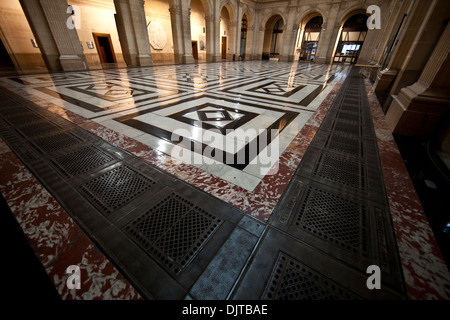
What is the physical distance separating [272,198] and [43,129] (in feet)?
10.3

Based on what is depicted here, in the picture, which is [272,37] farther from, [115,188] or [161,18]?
[115,188]

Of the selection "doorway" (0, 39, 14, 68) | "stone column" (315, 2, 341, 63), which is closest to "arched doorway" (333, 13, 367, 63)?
"stone column" (315, 2, 341, 63)

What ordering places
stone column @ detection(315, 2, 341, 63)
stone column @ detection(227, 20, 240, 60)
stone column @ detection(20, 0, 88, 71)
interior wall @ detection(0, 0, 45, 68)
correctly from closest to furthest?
stone column @ detection(20, 0, 88, 71) → interior wall @ detection(0, 0, 45, 68) → stone column @ detection(315, 2, 341, 63) → stone column @ detection(227, 20, 240, 60)

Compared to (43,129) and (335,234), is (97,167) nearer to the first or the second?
(43,129)

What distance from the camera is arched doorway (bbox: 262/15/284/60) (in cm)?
2240

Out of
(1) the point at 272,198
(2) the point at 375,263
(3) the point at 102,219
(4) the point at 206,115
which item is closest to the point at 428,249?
(2) the point at 375,263

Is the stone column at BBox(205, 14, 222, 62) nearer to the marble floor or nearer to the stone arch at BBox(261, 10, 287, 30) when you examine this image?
the stone arch at BBox(261, 10, 287, 30)

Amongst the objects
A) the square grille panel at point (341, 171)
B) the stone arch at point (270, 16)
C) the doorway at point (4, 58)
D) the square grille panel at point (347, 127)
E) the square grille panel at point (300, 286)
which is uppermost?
the stone arch at point (270, 16)

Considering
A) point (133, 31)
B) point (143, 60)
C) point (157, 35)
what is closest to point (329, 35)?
point (157, 35)

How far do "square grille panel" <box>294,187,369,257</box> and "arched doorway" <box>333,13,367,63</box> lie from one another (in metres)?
23.6

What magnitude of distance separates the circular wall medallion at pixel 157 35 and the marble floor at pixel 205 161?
13.3 meters

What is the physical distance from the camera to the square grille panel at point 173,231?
1.05m

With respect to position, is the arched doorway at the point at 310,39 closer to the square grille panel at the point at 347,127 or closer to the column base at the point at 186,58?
the column base at the point at 186,58

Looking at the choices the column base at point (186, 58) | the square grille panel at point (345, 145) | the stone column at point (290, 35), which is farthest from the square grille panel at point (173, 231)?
the stone column at point (290, 35)
